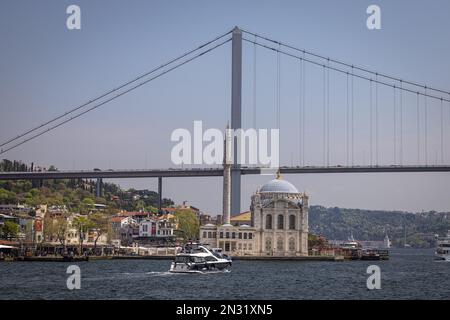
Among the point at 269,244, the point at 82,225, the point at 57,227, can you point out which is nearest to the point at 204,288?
the point at 57,227

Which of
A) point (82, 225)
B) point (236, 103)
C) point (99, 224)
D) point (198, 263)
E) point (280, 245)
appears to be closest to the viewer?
point (198, 263)

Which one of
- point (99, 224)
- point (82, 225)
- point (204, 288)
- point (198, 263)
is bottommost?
point (204, 288)

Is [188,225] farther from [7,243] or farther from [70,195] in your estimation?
[7,243]

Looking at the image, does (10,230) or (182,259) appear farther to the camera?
(10,230)

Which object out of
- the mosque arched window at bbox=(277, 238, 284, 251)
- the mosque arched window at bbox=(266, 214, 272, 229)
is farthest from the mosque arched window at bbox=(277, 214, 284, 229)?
the mosque arched window at bbox=(277, 238, 284, 251)

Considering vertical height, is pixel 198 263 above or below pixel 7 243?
below
